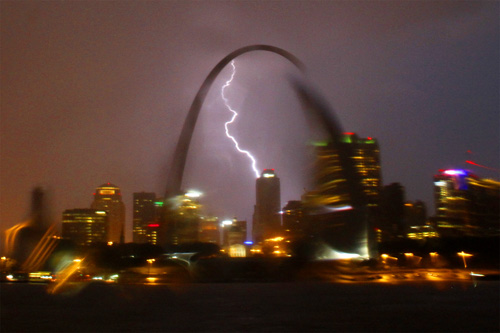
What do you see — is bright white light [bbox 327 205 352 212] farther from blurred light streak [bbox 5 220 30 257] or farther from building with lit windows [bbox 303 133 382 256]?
blurred light streak [bbox 5 220 30 257]

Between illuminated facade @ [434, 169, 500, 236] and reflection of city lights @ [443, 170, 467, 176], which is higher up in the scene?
reflection of city lights @ [443, 170, 467, 176]

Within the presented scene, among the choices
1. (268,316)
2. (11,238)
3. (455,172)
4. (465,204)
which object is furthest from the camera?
(455,172)

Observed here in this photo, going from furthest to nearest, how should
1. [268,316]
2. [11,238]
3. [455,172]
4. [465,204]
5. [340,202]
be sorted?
[455,172] < [465,204] < [11,238] < [340,202] < [268,316]

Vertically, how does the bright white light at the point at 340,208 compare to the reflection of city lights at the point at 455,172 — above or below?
below

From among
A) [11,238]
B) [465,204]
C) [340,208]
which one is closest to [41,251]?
[11,238]

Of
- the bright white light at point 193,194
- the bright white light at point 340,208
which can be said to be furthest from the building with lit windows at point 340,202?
the bright white light at point 193,194

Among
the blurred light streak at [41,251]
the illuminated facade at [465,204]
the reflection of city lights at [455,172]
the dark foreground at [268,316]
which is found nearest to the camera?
the dark foreground at [268,316]

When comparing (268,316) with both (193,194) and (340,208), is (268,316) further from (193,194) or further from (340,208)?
(193,194)

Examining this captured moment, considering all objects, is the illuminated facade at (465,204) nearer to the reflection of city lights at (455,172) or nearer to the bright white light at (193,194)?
the reflection of city lights at (455,172)

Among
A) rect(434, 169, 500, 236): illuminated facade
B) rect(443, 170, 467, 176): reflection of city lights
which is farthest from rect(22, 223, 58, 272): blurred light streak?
rect(443, 170, 467, 176): reflection of city lights
